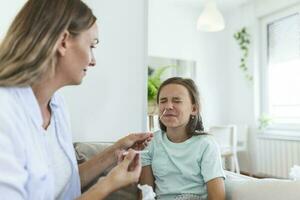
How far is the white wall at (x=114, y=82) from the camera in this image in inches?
56.2

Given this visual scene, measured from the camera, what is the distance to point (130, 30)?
61.0 inches

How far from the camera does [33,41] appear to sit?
68cm

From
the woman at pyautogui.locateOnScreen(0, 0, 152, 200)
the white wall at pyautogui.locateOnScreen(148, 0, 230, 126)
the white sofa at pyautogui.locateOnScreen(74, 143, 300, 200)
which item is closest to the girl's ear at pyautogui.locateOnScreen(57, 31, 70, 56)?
the woman at pyautogui.locateOnScreen(0, 0, 152, 200)

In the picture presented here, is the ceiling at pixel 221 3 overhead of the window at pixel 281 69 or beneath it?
overhead

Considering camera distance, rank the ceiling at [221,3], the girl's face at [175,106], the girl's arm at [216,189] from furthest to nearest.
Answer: the ceiling at [221,3]
the girl's face at [175,106]
the girl's arm at [216,189]

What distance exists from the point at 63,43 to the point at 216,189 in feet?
2.05

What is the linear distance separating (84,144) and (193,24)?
108 inches

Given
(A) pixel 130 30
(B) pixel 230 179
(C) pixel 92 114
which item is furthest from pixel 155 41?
(B) pixel 230 179

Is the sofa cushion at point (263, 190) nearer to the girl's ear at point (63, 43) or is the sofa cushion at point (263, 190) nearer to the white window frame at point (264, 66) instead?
the girl's ear at point (63, 43)

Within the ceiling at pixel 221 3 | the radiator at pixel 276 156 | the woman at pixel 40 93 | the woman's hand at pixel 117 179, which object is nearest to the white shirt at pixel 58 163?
the woman at pixel 40 93

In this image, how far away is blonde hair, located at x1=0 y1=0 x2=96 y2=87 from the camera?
672 mm

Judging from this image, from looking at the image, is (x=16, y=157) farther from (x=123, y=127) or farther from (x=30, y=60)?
(x=123, y=127)

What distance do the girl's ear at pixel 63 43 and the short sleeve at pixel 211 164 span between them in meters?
0.59

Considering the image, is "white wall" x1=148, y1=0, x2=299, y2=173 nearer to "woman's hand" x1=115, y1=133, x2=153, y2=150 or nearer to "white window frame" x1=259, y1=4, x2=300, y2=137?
"white window frame" x1=259, y1=4, x2=300, y2=137
